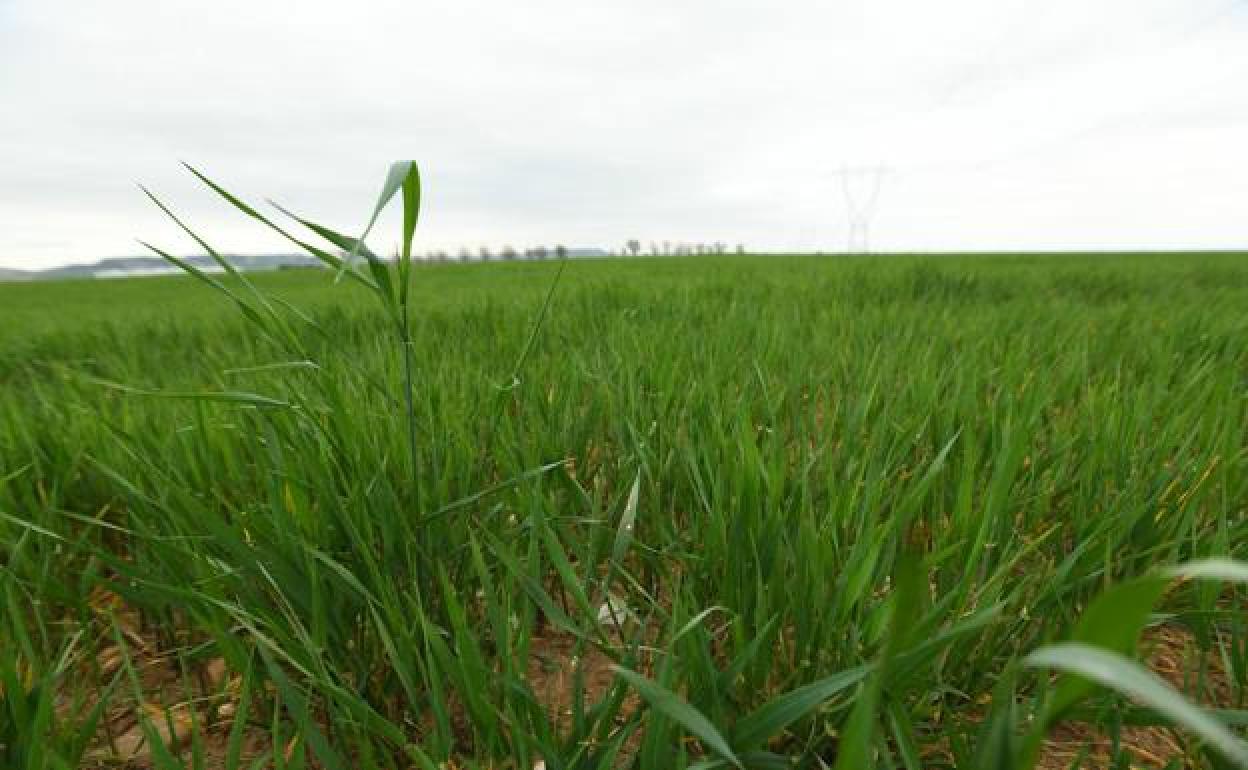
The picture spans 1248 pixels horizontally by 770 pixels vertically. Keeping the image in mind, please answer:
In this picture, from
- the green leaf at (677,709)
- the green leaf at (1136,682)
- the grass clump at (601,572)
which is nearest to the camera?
the green leaf at (1136,682)

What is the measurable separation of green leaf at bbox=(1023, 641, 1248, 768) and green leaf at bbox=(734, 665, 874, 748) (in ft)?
0.89

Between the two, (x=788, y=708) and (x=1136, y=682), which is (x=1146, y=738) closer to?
(x=788, y=708)

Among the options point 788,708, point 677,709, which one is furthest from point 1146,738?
point 677,709

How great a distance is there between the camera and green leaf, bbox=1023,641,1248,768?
7.0 inches

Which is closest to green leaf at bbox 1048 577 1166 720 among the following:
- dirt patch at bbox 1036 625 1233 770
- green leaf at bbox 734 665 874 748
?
green leaf at bbox 734 665 874 748

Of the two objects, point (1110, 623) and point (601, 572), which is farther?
point (601, 572)

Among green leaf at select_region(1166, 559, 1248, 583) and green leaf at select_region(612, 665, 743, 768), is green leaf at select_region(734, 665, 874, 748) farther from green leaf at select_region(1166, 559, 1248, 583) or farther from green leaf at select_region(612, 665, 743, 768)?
green leaf at select_region(1166, 559, 1248, 583)

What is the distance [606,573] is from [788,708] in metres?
0.38

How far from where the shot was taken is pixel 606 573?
0.85 metres

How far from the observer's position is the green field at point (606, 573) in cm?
55

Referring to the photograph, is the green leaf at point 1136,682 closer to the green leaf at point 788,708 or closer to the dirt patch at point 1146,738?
the green leaf at point 788,708

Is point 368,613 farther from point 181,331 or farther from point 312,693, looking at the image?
point 181,331

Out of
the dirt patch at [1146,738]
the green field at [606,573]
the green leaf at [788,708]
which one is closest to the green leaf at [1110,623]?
the green field at [606,573]

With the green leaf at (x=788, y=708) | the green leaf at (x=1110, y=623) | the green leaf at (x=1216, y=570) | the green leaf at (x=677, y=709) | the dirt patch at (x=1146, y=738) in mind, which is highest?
the green leaf at (x=1216, y=570)
